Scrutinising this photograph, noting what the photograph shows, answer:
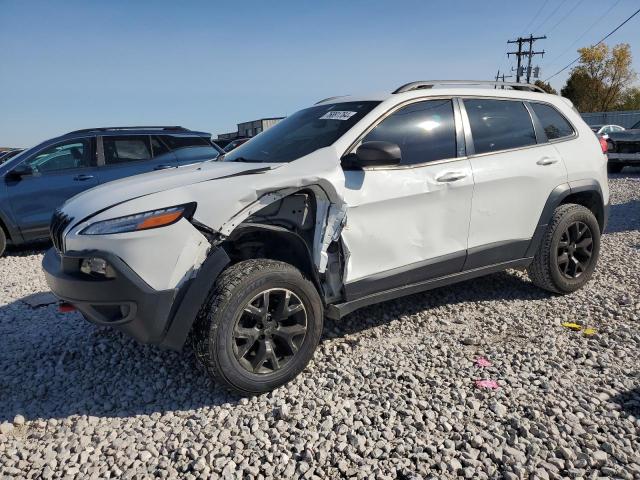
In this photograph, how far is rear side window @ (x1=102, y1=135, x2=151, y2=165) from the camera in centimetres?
736

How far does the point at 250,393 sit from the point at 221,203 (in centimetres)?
114

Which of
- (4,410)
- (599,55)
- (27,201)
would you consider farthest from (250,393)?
(599,55)

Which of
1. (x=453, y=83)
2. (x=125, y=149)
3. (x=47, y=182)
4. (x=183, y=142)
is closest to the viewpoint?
(x=453, y=83)

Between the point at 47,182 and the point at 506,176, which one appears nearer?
the point at 506,176

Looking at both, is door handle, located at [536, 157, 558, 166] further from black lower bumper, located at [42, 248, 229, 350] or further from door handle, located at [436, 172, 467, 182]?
black lower bumper, located at [42, 248, 229, 350]

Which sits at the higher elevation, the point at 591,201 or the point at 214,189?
the point at 214,189

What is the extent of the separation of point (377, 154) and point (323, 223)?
55cm

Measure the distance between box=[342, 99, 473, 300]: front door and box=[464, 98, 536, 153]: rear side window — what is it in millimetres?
203

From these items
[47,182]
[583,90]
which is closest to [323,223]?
[47,182]

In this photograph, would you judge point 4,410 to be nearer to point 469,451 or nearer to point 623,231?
point 469,451

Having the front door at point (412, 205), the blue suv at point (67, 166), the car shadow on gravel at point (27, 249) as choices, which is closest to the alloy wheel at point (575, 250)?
the front door at point (412, 205)

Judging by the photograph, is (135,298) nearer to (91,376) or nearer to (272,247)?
(272,247)

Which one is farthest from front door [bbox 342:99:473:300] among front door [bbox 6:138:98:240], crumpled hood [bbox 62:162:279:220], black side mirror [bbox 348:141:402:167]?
front door [bbox 6:138:98:240]

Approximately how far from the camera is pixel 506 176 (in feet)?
12.6
